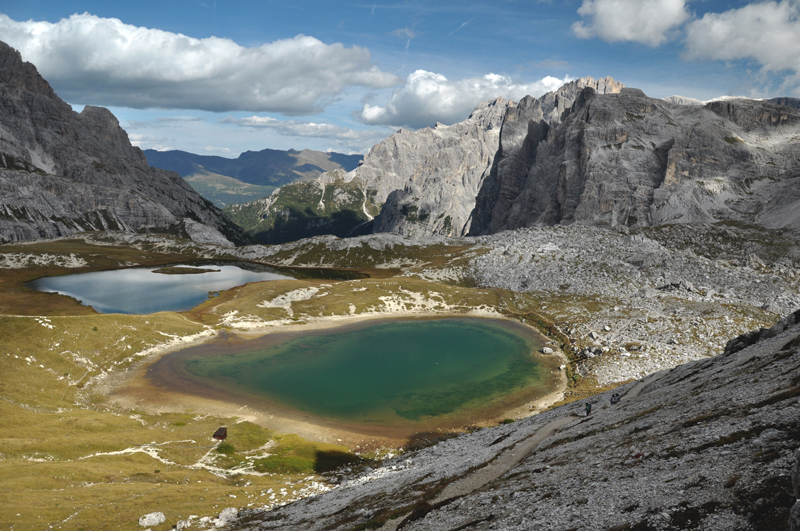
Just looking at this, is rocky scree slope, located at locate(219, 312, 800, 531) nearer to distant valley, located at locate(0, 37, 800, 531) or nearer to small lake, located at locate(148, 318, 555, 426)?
distant valley, located at locate(0, 37, 800, 531)

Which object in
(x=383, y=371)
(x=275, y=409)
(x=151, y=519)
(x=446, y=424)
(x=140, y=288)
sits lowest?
(x=446, y=424)

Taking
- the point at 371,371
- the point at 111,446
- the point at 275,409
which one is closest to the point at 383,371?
the point at 371,371

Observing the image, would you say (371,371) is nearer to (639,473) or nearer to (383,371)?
(383,371)

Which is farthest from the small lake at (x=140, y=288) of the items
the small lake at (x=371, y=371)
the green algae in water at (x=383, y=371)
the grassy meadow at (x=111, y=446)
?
the green algae in water at (x=383, y=371)

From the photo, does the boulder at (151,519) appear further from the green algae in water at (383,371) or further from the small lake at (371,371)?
the green algae in water at (383,371)

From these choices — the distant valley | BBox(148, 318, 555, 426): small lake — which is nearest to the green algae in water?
BBox(148, 318, 555, 426): small lake
